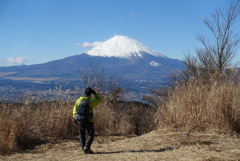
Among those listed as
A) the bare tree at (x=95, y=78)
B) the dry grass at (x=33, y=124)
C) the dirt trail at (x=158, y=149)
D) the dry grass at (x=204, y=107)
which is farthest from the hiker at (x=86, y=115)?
the bare tree at (x=95, y=78)

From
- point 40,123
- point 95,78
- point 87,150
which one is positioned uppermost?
point 95,78

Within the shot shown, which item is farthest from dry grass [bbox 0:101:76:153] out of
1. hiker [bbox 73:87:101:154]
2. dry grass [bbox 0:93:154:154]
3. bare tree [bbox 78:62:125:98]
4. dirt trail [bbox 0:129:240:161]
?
bare tree [bbox 78:62:125:98]

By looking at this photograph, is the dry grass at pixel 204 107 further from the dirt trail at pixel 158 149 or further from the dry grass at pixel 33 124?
the dry grass at pixel 33 124

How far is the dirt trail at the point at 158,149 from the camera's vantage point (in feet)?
20.4

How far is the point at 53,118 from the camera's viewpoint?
9719mm

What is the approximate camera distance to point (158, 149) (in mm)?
Answer: 7059

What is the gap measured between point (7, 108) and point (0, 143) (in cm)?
111

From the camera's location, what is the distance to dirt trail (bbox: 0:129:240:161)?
623 centimetres

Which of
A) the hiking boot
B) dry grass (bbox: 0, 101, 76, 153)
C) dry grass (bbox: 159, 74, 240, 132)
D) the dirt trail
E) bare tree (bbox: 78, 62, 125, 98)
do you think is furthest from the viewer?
bare tree (bbox: 78, 62, 125, 98)

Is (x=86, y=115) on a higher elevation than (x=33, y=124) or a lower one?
higher

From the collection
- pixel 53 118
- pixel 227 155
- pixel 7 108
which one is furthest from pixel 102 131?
pixel 227 155

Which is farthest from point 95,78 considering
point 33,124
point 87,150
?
point 87,150

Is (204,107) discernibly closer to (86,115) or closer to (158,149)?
(158,149)

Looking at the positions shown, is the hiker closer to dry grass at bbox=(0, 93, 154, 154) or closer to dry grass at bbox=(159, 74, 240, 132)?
dry grass at bbox=(0, 93, 154, 154)
